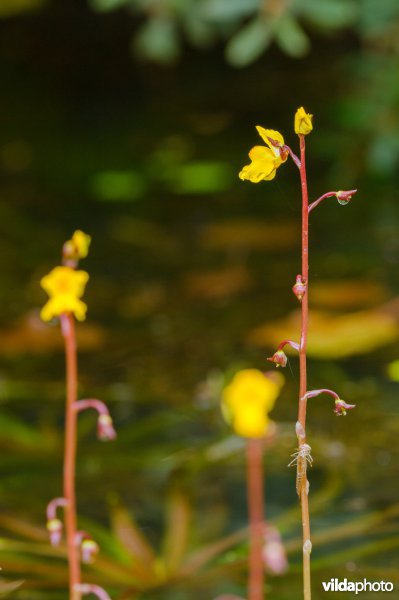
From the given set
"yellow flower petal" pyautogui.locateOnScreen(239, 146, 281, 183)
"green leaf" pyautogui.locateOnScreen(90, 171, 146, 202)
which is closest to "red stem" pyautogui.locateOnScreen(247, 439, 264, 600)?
"yellow flower petal" pyautogui.locateOnScreen(239, 146, 281, 183)

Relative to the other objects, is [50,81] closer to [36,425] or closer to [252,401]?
[36,425]

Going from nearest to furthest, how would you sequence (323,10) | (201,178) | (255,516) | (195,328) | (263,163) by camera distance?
1. (263,163)
2. (255,516)
3. (195,328)
4. (323,10)
5. (201,178)

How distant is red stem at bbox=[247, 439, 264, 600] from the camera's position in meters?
0.91

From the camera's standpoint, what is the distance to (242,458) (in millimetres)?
1333

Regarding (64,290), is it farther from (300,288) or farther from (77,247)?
(300,288)

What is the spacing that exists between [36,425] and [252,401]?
0.85 m

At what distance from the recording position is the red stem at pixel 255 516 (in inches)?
35.8

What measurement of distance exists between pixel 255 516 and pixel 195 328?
2.64 feet

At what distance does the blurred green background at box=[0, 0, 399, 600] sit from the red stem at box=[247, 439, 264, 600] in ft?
0.05

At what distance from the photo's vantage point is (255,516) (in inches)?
44.1

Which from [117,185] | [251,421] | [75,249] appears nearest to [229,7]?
[117,185]

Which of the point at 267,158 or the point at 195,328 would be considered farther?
the point at 195,328

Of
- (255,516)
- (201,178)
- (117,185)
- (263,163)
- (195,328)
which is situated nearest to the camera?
(263,163)

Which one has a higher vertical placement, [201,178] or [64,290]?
[201,178]
